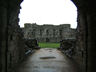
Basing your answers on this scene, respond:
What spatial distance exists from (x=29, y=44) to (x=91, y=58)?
12.5 metres

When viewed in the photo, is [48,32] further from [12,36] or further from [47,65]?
[12,36]

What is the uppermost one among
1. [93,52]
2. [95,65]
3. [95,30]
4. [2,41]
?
[95,30]

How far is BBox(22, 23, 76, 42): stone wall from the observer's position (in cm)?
3722

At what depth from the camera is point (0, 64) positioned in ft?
13.0

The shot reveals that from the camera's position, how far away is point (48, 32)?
A: 38125mm

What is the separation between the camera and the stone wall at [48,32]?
3722cm

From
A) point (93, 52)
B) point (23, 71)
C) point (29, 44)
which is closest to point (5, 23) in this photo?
point (23, 71)

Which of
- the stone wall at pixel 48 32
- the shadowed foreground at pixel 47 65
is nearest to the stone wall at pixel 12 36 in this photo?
the shadowed foreground at pixel 47 65

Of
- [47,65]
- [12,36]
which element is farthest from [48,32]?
[12,36]

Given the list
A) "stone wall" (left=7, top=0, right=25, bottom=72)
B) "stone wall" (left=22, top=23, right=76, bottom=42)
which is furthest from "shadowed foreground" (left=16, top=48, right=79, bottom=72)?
"stone wall" (left=22, top=23, right=76, bottom=42)

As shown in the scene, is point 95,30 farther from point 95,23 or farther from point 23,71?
point 23,71

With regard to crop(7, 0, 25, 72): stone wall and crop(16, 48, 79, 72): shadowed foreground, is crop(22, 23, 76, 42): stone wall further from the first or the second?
crop(7, 0, 25, 72): stone wall

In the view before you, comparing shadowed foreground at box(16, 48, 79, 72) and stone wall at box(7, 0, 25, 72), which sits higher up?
stone wall at box(7, 0, 25, 72)

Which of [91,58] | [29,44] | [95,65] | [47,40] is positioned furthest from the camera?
[47,40]
